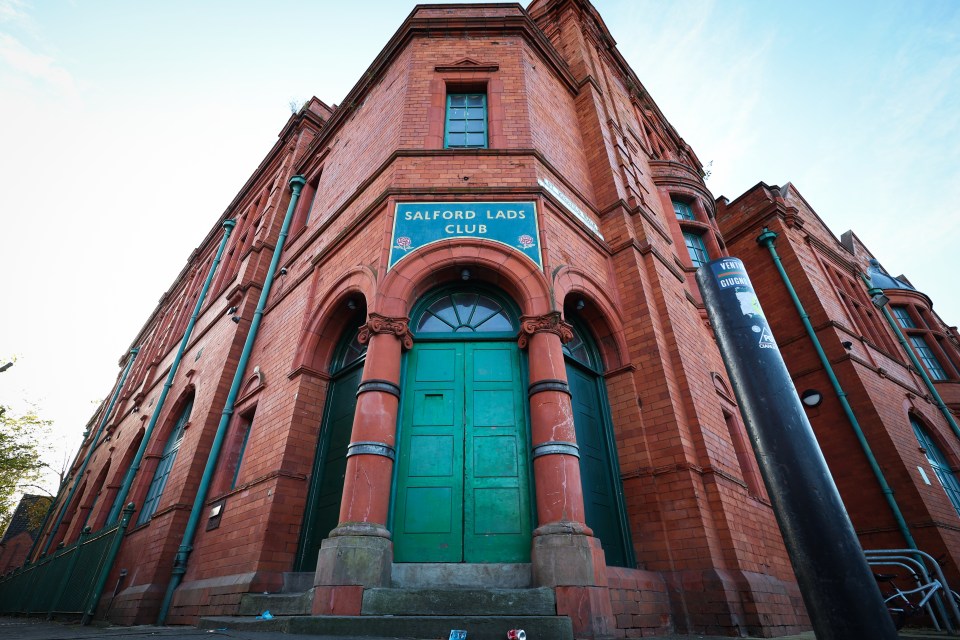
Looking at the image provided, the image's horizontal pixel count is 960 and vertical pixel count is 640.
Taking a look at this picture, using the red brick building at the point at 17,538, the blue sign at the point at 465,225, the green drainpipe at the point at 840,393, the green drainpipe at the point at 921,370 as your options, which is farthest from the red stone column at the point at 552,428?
the red brick building at the point at 17,538

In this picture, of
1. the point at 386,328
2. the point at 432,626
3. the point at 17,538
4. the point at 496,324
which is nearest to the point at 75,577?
the point at 386,328

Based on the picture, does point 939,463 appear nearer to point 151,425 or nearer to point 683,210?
point 683,210

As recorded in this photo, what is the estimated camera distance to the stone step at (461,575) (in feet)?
15.5

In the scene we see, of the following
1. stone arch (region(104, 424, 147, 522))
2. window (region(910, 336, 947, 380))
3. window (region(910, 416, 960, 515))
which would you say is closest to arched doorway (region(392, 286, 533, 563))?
stone arch (region(104, 424, 147, 522))

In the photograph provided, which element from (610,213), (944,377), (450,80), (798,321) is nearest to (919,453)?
(798,321)

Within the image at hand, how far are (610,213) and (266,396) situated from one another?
22.2 feet

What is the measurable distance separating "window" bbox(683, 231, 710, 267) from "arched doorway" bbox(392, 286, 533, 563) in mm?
6714

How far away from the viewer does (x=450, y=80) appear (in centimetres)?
912

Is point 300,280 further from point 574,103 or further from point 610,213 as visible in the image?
point 574,103

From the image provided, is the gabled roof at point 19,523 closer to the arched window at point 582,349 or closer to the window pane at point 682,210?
the arched window at point 582,349

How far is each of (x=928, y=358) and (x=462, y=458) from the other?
63.3 feet

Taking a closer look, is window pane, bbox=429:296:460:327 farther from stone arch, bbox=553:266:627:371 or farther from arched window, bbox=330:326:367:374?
stone arch, bbox=553:266:627:371

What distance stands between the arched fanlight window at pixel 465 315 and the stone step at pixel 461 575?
2.82 metres

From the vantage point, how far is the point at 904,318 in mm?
17641
